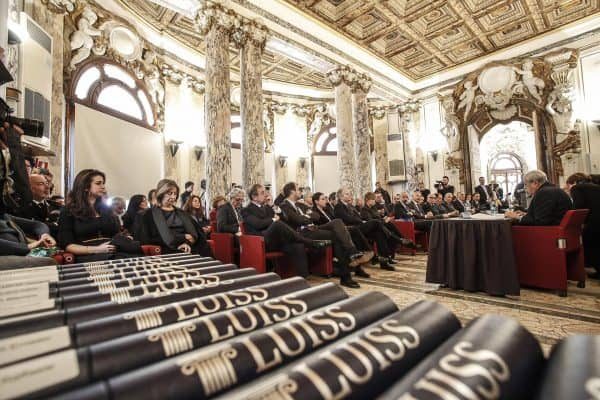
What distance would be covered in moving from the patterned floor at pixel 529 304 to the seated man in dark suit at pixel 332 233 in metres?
0.35

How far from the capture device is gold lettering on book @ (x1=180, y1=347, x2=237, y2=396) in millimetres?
465

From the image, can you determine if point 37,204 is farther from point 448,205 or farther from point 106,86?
point 448,205

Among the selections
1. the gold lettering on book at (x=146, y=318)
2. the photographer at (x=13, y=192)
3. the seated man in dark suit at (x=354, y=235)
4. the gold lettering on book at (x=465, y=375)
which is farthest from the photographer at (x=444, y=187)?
the gold lettering on book at (x=146, y=318)

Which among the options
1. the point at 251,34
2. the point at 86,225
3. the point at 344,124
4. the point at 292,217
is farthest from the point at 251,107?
the point at 86,225

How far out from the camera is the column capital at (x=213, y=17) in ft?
22.0

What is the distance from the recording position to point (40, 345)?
563 millimetres

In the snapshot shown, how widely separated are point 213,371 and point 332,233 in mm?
3918

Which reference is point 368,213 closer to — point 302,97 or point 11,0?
point 11,0

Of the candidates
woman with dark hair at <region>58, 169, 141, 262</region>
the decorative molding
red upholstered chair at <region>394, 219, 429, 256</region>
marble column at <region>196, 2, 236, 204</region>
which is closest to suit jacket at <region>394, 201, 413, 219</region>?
red upholstered chair at <region>394, 219, 429, 256</region>

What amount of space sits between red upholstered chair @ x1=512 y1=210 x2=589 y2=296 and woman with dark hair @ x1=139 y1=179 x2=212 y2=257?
3.85 m

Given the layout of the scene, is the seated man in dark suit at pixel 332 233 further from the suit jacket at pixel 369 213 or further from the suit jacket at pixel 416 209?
the suit jacket at pixel 416 209

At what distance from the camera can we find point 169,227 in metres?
3.40

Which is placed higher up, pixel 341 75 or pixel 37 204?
pixel 341 75

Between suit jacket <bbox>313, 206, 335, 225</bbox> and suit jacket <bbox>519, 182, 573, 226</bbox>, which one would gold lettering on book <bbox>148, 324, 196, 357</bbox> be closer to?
suit jacket <bbox>519, 182, 573, 226</bbox>
